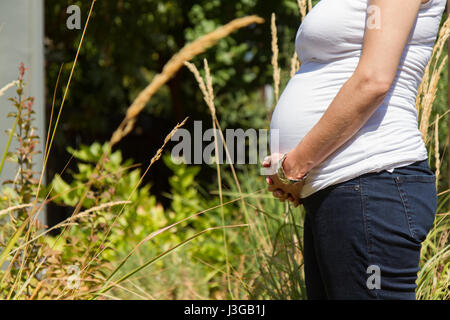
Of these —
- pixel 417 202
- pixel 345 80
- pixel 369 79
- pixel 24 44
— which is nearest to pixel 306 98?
pixel 345 80

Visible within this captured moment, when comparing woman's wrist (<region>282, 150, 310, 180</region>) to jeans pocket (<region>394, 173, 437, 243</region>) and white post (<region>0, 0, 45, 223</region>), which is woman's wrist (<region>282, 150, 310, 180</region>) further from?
white post (<region>0, 0, 45, 223</region>)

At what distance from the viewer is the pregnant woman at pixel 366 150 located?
108cm

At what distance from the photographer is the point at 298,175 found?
1191 millimetres

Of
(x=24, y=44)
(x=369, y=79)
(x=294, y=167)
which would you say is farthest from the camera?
(x=24, y=44)

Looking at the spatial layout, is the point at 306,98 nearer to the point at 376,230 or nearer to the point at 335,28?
the point at 335,28

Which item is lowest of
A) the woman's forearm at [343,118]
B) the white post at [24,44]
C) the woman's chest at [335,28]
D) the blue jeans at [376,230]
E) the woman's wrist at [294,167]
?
the blue jeans at [376,230]

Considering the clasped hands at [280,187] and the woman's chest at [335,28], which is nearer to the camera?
the woman's chest at [335,28]

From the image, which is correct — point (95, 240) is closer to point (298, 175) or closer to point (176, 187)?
point (298, 175)

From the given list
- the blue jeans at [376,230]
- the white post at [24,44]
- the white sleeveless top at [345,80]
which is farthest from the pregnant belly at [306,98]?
the white post at [24,44]

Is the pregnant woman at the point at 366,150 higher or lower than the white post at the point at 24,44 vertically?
lower

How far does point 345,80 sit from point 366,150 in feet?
0.56

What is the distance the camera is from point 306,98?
1.26m

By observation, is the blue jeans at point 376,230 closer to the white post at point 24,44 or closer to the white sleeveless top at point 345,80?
the white sleeveless top at point 345,80

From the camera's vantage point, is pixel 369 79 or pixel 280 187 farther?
pixel 280 187
